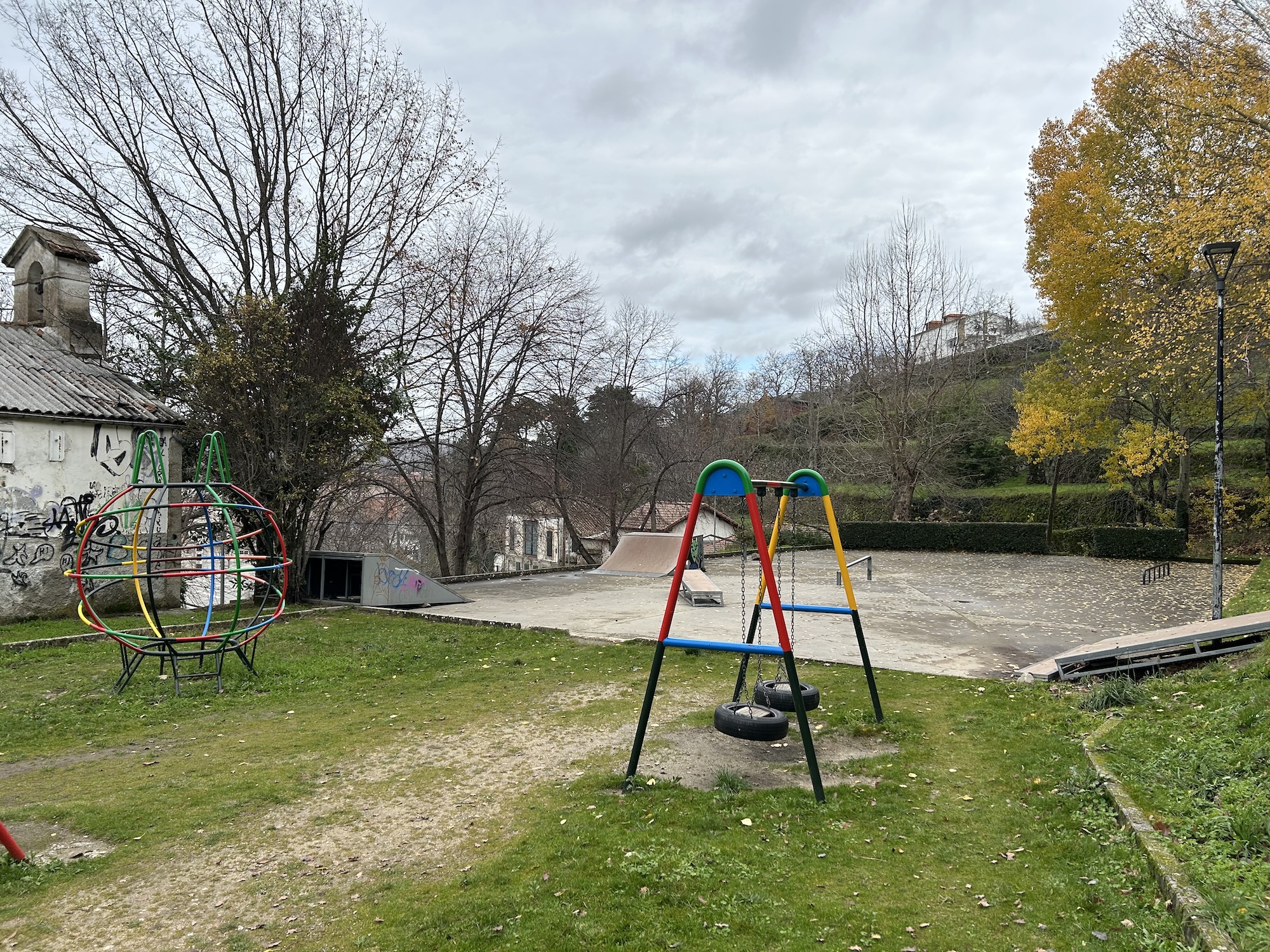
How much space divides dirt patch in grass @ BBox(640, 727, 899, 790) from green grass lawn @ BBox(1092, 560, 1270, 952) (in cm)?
165

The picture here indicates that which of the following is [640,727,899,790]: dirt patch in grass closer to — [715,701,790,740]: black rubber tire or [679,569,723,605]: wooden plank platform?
[715,701,790,740]: black rubber tire

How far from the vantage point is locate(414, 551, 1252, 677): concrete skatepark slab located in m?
10.1

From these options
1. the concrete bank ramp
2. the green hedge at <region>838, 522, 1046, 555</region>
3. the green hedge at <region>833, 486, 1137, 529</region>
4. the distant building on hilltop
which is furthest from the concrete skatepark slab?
the distant building on hilltop

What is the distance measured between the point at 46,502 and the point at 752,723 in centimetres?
1277

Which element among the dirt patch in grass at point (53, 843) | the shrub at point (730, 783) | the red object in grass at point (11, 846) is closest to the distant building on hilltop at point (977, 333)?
the shrub at point (730, 783)

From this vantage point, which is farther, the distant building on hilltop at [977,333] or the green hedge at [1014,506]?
the distant building on hilltop at [977,333]

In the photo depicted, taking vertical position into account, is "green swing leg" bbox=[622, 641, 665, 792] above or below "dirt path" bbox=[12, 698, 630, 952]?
above

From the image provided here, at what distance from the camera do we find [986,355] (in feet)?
124

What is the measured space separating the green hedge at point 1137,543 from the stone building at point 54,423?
84.3ft

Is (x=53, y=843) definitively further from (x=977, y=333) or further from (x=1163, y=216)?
(x=977, y=333)

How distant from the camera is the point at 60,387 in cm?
1355

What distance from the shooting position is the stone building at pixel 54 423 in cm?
1212

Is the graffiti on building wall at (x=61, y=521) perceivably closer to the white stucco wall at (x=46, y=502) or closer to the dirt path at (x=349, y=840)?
the white stucco wall at (x=46, y=502)

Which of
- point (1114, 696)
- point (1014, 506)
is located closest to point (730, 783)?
point (1114, 696)
